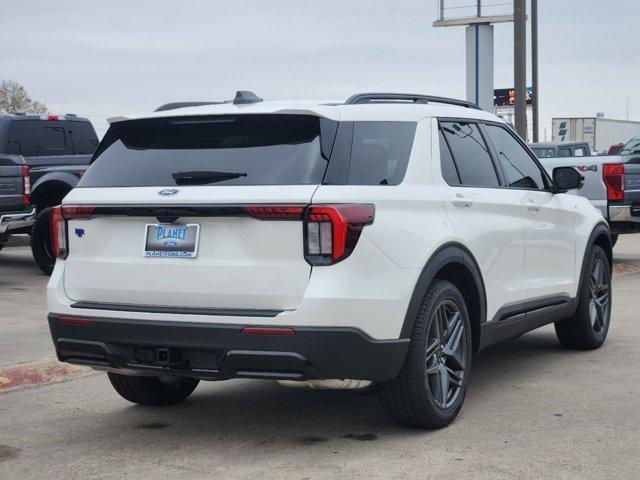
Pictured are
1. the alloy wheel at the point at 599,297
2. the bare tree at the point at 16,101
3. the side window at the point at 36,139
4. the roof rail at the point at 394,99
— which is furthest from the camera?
the bare tree at the point at 16,101

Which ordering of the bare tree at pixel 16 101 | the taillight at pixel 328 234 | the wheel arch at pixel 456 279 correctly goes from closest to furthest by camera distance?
the taillight at pixel 328 234 < the wheel arch at pixel 456 279 < the bare tree at pixel 16 101

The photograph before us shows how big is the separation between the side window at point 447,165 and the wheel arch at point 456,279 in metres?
0.39

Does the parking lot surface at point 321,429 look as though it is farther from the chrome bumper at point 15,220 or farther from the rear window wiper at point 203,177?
the chrome bumper at point 15,220

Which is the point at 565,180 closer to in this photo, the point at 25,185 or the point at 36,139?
the point at 25,185

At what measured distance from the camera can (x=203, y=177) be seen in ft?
17.5

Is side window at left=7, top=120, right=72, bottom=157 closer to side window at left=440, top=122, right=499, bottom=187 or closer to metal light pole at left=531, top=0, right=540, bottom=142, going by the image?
side window at left=440, top=122, right=499, bottom=187

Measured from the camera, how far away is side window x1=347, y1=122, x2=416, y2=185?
5344mm

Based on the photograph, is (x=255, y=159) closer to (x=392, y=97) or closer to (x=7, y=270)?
(x=392, y=97)

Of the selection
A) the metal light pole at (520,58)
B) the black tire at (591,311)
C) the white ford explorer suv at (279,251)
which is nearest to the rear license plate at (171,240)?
the white ford explorer suv at (279,251)

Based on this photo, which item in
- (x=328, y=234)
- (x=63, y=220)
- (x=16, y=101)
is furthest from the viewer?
(x=16, y=101)

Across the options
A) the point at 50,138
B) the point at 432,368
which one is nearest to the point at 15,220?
the point at 50,138

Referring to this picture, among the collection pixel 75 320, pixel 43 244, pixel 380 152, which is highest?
pixel 380 152

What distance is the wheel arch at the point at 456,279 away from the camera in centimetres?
541

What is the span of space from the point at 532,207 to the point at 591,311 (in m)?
1.46
